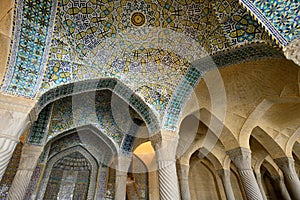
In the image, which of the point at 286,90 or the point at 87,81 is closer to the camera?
the point at 87,81

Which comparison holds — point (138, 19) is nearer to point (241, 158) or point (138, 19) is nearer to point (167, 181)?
point (167, 181)

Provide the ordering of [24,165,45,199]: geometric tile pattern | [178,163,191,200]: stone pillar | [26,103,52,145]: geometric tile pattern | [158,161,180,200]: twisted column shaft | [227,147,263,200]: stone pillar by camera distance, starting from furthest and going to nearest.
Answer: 1. [178,163,191,200]: stone pillar
2. [24,165,45,199]: geometric tile pattern
3. [26,103,52,145]: geometric tile pattern
4. [227,147,263,200]: stone pillar
5. [158,161,180,200]: twisted column shaft

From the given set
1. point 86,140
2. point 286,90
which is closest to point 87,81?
point 86,140

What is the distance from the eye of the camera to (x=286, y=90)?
19.8 ft

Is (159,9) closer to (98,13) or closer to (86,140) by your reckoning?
(98,13)

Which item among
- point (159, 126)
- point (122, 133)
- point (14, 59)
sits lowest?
point (159, 126)

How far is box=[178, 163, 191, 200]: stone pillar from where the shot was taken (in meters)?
8.09

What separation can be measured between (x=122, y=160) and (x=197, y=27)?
503 cm

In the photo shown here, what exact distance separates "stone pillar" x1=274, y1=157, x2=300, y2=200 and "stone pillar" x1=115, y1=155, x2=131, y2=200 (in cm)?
616

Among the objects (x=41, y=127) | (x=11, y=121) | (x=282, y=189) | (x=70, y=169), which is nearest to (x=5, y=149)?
(x=11, y=121)

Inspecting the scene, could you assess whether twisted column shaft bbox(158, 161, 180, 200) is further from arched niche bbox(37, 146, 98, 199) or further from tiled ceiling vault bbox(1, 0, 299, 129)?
arched niche bbox(37, 146, 98, 199)

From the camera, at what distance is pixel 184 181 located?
8.45 m

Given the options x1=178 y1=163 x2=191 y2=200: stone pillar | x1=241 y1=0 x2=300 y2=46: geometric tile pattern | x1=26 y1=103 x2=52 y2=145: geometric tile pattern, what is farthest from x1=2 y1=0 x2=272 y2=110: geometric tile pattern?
x1=178 y1=163 x2=191 y2=200: stone pillar

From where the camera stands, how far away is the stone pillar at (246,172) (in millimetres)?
5719
